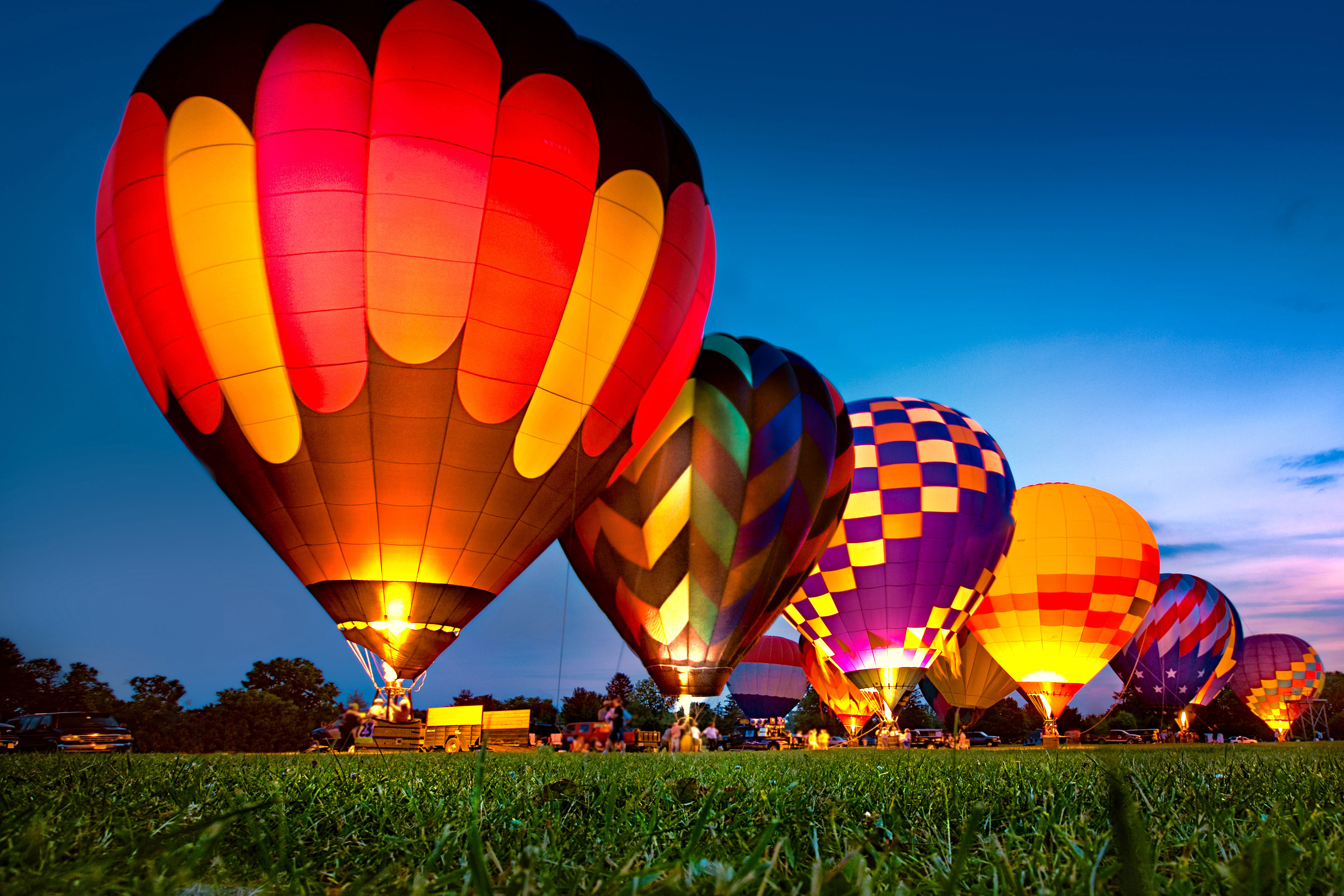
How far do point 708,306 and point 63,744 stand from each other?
11915mm

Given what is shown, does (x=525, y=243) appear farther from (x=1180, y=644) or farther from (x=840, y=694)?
(x=1180, y=644)

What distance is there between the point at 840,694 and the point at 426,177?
2678 cm

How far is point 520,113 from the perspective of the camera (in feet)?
30.9

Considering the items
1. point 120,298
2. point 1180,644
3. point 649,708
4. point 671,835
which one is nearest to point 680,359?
point 120,298

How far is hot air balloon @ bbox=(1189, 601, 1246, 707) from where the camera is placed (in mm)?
39281

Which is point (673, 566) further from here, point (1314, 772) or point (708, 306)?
point (1314, 772)

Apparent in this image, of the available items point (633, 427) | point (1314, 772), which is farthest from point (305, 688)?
point (1314, 772)

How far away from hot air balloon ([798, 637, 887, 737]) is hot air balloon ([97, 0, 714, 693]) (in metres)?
14.2

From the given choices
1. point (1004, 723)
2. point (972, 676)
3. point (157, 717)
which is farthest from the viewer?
point (1004, 723)

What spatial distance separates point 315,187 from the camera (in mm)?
8969

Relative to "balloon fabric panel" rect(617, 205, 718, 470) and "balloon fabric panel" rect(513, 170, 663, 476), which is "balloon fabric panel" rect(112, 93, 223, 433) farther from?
"balloon fabric panel" rect(617, 205, 718, 470)

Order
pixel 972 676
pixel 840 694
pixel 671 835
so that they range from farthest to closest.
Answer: pixel 972 676
pixel 840 694
pixel 671 835

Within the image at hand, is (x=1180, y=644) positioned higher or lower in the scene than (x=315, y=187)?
lower

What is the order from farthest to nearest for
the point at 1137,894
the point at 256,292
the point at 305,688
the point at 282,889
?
1. the point at 305,688
2. the point at 256,292
3. the point at 282,889
4. the point at 1137,894
